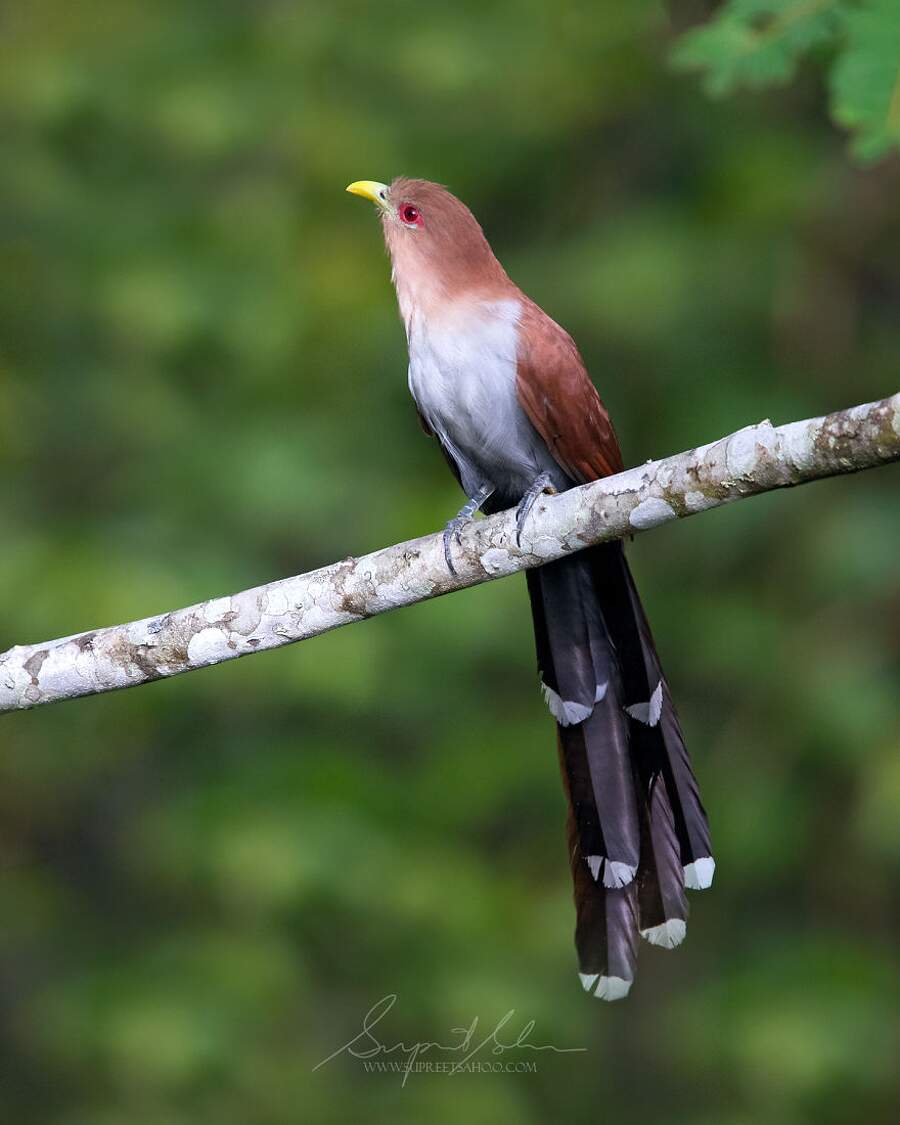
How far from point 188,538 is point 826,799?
2547 mm

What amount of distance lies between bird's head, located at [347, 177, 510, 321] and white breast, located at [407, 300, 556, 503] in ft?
0.18

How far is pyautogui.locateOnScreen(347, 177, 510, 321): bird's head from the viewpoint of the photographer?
2961mm

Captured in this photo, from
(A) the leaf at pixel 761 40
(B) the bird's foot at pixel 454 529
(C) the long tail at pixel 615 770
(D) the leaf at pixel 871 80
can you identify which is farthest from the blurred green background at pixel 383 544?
(D) the leaf at pixel 871 80

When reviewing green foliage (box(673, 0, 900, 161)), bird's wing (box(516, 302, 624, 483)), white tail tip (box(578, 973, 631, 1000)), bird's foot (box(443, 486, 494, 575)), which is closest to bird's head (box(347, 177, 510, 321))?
bird's wing (box(516, 302, 624, 483))

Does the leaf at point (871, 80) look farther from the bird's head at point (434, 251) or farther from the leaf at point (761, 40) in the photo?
the bird's head at point (434, 251)

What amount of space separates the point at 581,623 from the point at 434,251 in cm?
87

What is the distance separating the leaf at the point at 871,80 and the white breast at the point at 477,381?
0.79 metres

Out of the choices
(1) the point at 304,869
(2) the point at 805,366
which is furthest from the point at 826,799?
(1) the point at 304,869

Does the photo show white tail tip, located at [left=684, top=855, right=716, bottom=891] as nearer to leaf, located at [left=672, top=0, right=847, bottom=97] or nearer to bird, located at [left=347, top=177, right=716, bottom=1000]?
bird, located at [left=347, top=177, right=716, bottom=1000]

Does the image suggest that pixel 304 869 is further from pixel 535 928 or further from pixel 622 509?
pixel 622 509

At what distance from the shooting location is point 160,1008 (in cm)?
438

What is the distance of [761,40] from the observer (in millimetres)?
2662

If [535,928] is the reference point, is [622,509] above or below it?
above

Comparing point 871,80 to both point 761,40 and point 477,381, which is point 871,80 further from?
point 477,381
